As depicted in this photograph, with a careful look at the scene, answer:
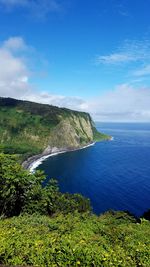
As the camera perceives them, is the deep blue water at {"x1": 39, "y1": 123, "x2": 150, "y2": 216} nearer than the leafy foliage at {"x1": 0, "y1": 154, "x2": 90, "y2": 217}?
No

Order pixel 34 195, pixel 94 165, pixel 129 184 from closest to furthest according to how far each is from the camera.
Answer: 1. pixel 34 195
2. pixel 129 184
3. pixel 94 165

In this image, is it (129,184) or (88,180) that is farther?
(88,180)

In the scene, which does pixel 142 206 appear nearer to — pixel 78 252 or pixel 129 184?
pixel 129 184

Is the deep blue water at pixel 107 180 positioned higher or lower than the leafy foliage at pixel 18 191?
lower

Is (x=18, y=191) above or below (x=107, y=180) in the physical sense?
above

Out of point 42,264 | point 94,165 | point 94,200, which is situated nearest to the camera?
point 42,264

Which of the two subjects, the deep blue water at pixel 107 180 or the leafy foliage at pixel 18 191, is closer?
the leafy foliage at pixel 18 191

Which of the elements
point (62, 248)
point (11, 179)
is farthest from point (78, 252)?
point (11, 179)

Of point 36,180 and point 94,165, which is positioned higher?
point 36,180

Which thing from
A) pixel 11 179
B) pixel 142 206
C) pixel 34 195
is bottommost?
pixel 142 206

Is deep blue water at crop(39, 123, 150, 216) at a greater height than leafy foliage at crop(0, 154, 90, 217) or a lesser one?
lesser

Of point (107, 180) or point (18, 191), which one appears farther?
point (107, 180)
